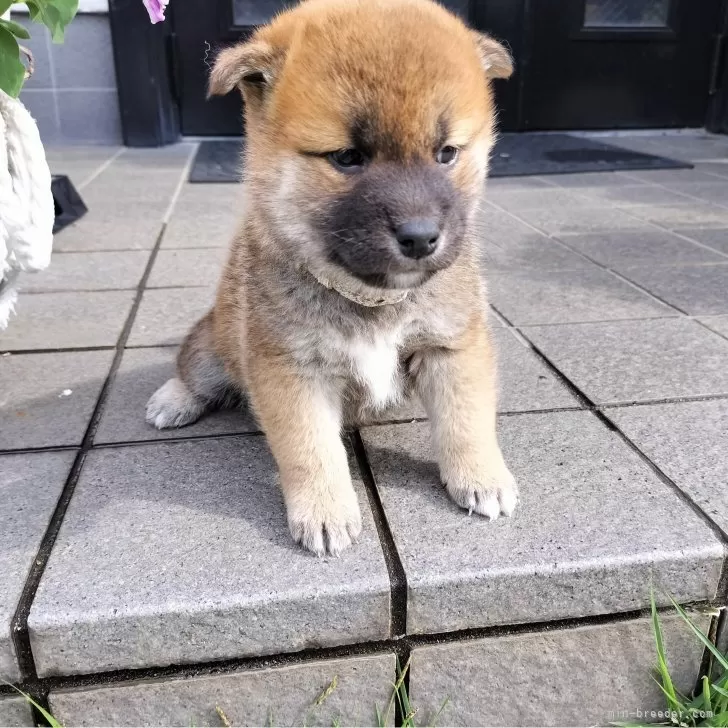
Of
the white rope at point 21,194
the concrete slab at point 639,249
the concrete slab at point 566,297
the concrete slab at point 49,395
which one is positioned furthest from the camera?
the concrete slab at point 639,249

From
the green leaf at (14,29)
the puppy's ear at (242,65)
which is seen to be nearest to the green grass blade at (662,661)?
the puppy's ear at (242,65)

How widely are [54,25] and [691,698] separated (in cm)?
201

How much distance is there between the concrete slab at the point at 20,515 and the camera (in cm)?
129

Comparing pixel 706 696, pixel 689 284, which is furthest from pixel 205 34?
pixel 706 696

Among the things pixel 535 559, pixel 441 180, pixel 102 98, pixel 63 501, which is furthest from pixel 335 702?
pixel 102 98

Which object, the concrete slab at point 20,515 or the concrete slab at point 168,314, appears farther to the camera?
the concrete slab at point 168,314

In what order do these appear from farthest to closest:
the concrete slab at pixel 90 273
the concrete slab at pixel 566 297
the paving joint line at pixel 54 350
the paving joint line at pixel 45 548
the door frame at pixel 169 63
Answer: the door frame at pixel 169 63, the concrete slab at pixel 90 273, the concrete slab at pixel 566 297, the paving joint line at pixel 54 350, the paving joint line at pixel 45 548

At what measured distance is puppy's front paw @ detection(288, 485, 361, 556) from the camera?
1420 mm

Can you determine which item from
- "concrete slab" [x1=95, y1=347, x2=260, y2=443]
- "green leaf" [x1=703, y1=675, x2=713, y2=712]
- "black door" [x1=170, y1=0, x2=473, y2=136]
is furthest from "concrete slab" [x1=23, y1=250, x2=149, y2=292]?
"black door" [x1=170, y1=0, x2=473, y2=136]

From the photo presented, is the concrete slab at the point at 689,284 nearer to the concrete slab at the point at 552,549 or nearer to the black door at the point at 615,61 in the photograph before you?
the concrete slab at the point at 552,549

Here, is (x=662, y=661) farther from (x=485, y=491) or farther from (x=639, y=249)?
(x=639, y=249)

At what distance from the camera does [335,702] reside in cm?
141

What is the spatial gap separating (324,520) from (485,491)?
0.35 meters

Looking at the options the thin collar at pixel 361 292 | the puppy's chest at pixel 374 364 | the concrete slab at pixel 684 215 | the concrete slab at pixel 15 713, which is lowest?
the concrete slab at pixel 15 713
